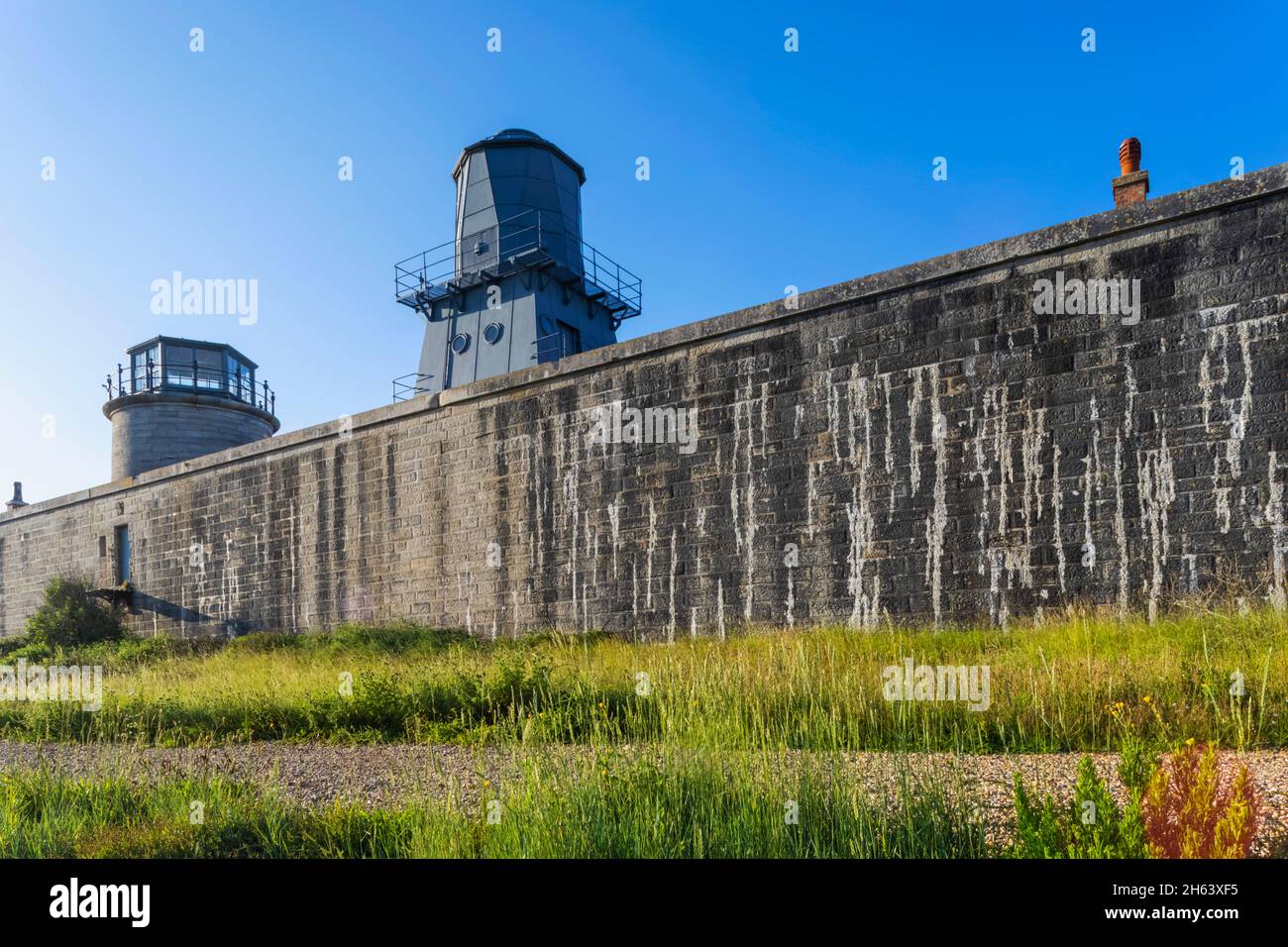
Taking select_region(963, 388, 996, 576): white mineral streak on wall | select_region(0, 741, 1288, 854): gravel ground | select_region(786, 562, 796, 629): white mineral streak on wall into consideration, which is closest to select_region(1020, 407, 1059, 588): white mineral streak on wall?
select_region(963, 388, 996, 576): white mineral streak on wall

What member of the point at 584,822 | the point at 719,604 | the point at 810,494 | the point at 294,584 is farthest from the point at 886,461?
the point at 294,584

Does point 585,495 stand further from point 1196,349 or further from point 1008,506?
point 1196,349

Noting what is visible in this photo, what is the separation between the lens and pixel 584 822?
334 cm

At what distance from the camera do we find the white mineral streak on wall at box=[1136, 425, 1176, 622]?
8359 millimetres

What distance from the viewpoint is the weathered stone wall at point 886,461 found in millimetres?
8359

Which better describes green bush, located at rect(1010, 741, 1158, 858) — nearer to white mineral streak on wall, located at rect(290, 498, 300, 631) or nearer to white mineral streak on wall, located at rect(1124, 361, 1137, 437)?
white mineral streak on wall, located at rect(1124, 361, 1137, 437)

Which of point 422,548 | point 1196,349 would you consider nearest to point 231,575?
point 422,548

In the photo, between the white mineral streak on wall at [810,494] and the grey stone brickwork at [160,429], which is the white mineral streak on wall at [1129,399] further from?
the grey stone brickwork at [160,429]

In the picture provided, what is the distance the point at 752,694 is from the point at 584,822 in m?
2.88

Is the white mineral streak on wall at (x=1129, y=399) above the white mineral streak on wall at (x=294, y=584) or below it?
above

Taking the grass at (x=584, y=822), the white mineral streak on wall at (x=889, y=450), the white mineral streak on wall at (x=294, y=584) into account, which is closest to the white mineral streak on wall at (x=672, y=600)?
the white mineral streak on wall at (x=889, y=450)

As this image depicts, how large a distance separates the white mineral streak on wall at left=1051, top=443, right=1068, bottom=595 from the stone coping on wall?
7.84 feet

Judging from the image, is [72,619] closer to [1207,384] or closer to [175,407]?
[175,407]

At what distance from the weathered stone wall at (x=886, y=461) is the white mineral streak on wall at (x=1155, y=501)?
0.03 m
